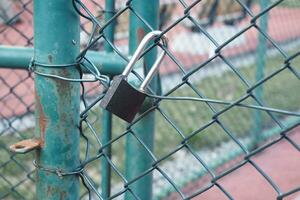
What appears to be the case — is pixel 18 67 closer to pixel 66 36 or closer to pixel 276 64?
pixel 66 36

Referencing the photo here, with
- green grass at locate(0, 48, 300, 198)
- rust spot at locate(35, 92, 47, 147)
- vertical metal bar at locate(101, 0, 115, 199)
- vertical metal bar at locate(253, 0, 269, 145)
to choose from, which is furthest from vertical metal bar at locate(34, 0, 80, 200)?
vertical metal bar at locate(253, 0, 269, 145)

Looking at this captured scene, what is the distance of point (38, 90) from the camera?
3.98 feet

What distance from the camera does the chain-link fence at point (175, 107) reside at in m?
1.15

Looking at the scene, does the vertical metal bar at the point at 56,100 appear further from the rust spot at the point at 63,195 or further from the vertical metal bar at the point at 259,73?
the vertical metal bar at the point at 259,73

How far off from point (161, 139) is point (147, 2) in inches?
98.8

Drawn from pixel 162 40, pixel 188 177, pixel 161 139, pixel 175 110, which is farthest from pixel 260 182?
pixel 162 40

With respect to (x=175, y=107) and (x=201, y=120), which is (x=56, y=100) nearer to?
(x=201, y=120)

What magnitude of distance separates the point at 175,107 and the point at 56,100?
3.41 m

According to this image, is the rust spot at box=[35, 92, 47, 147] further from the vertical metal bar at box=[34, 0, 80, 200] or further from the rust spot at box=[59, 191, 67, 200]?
the rust spot at box=[59, 191, 67, 200]

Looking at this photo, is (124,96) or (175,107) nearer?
(124,96)

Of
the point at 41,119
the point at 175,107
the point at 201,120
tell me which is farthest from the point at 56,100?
the point at 175,107

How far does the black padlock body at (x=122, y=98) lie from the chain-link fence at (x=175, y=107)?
6 cm

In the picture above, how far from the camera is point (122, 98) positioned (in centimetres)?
110

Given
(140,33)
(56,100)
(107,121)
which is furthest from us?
(107,121)
